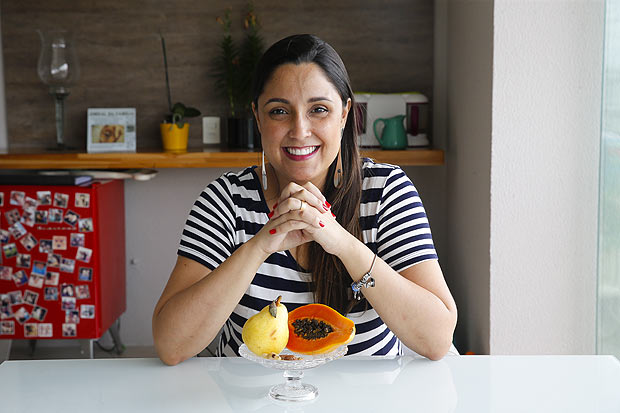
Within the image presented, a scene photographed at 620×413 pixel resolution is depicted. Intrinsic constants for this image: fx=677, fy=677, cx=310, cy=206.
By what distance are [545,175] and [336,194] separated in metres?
1.02

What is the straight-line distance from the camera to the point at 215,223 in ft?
5.10

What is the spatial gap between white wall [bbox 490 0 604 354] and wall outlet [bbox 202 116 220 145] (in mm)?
1403

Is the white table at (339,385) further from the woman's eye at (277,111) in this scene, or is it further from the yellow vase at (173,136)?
the yellow vase at (173,136)

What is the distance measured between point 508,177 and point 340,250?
1191 millimetres

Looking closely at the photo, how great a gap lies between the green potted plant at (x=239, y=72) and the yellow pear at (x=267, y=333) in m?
2.05

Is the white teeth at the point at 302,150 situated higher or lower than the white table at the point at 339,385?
higher

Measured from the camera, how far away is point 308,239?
4.51ft

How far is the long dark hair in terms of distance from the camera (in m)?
1.49

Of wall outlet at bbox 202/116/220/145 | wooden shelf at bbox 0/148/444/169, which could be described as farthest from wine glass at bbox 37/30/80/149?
wall outlet at bbox 202/116/220/145

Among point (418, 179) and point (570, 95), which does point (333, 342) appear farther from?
point (418, 179)

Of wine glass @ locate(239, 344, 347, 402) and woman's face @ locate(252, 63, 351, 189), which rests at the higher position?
woman's face @ locate(252, 63, 351, 189)

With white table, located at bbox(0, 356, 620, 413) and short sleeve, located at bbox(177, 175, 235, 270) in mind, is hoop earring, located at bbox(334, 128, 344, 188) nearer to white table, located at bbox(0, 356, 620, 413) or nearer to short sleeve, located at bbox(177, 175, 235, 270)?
short sleeve, located at bbox(177, 175, 235, 270)

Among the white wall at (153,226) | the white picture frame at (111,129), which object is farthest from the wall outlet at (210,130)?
the white picture frame at (111,129)

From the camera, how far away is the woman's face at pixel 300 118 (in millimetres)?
1465
